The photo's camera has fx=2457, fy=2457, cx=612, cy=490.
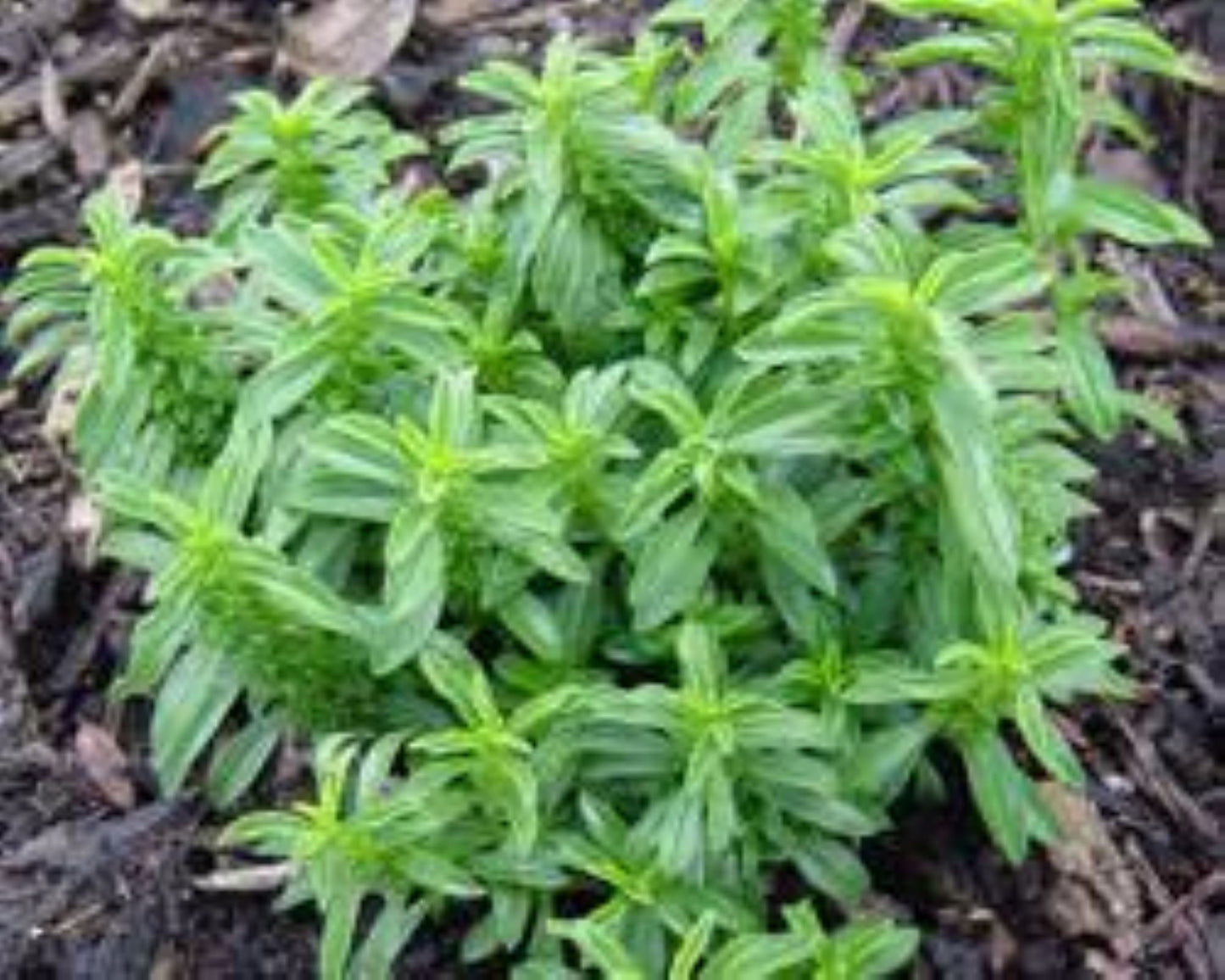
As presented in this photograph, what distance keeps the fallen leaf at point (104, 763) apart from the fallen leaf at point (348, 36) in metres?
1.53

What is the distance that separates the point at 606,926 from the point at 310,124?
1.28 m

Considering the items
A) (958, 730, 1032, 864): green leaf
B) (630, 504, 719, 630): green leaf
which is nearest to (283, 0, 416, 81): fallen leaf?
(630, 504, 719, 630): green leaf

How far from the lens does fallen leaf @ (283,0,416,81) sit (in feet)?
16.1

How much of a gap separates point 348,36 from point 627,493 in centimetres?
195

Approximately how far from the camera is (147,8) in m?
5.08

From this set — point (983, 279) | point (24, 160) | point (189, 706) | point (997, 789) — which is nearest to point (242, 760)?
point (189, 706)

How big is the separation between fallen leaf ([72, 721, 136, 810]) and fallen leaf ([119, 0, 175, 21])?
1.71m

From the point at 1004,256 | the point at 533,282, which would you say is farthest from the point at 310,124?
the point at 1004,256

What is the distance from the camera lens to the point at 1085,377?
11.9 ft

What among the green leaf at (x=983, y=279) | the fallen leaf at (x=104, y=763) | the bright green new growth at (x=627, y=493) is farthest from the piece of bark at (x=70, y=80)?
the green leaf at (x=983, y=279)

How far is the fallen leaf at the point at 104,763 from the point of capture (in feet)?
12.8

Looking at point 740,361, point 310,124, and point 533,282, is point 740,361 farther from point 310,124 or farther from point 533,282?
point 310,124

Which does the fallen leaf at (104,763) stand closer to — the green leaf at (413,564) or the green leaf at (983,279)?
the green leaf at (413,564)

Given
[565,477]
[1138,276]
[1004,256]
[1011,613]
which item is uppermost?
[1004,256]
